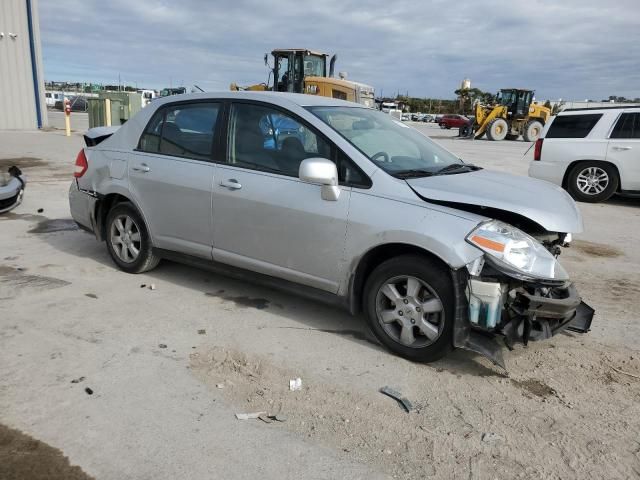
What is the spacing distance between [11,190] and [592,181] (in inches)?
391

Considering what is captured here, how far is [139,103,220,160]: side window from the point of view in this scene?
4512 millimetres

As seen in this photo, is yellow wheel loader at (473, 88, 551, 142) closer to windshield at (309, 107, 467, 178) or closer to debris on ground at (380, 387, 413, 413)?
windshield at (309, 107, 467, 178)

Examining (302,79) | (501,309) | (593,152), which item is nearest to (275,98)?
(501,309)

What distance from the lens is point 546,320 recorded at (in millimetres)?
3375

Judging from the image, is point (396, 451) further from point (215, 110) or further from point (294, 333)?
point (215, 110)

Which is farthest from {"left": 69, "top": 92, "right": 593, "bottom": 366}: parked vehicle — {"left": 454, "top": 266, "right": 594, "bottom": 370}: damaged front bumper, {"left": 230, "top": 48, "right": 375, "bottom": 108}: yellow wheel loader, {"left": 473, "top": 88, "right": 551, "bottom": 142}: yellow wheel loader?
{"left": 473, "top": 88, "right": 551, "bottom": 142}: yellow wheel loader

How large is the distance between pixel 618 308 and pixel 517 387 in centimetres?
197

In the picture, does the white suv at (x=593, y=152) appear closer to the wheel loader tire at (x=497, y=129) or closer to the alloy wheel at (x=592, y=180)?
the alloy wheel at (x=592, y=180)

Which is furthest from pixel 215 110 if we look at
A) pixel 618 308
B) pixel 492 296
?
pixel 618 308

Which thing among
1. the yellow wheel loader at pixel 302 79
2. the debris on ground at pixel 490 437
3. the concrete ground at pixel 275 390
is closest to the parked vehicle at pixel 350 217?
the concrete ground at pixel 275 390

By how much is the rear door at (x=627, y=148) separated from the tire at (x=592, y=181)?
0.50 ft

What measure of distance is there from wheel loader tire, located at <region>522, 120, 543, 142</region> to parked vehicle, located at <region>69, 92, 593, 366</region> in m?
27.4

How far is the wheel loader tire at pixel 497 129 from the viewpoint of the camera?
29.0 m

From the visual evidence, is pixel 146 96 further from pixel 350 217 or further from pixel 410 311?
pixel 410 311
